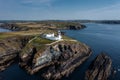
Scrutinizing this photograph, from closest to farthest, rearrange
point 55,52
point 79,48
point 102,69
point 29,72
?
point 102,69 → point 29,72 → point 55,52 → point 79,48

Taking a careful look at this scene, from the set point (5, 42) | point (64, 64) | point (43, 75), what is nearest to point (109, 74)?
point (64, 64)

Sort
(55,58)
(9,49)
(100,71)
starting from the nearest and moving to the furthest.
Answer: (100,71) < (55,58) < (9,49)

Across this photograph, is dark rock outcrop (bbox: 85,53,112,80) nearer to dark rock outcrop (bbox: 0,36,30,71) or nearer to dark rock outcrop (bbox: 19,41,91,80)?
dark rock outcrop (bbox: 19,41,91,80)

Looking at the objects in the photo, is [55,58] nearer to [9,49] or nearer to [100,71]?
[100,71]

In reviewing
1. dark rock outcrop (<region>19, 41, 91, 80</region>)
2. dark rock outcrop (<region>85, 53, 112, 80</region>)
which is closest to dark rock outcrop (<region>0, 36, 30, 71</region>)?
dark rock outcrop (<region>19, 41, 91, 80</region>)

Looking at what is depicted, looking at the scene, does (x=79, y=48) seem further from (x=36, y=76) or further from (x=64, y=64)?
(x=36, y=76)

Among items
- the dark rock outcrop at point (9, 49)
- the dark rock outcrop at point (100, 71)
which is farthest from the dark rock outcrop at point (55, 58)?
the dark rock outcrop at point (100, 71)

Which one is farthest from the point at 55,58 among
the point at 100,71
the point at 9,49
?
the point at 9,49
